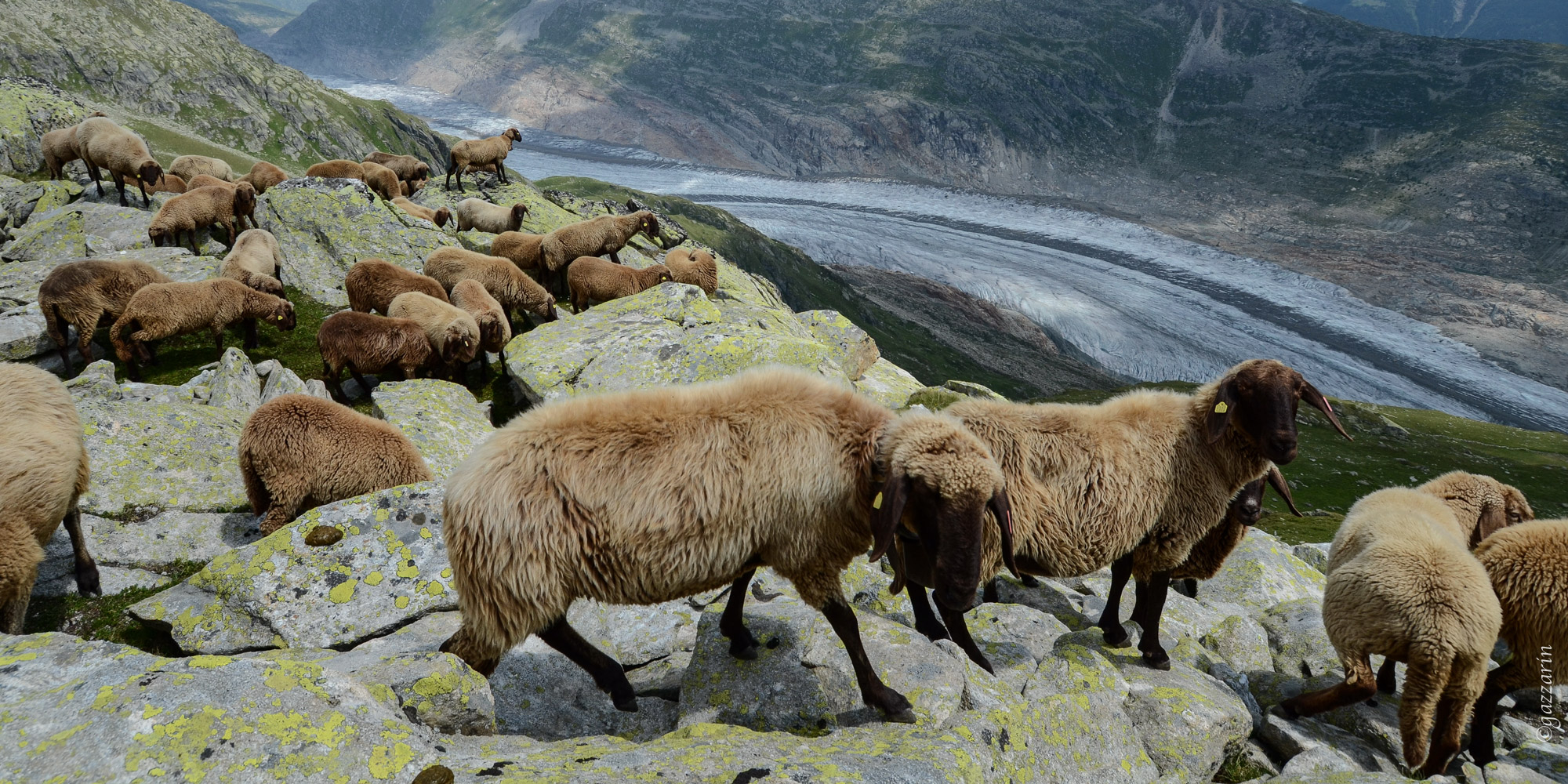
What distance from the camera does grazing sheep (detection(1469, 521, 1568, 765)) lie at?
9.18 m

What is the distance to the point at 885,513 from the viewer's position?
22.6ft

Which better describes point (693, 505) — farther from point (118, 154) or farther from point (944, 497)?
point (118, 154)

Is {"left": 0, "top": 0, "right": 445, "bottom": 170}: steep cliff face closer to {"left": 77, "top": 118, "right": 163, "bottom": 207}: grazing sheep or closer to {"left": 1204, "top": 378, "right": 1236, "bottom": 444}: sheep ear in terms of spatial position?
{"left": 77, "top": 118, "right": 163, "bottom": 207}: grazing sheep

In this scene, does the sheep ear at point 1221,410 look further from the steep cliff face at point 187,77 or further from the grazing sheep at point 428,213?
the steep cliff face at point 187,77

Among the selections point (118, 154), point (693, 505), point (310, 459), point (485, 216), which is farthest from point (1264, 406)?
point (118, 154)

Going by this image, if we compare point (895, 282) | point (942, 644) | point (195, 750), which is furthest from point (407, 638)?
point (895, 282)

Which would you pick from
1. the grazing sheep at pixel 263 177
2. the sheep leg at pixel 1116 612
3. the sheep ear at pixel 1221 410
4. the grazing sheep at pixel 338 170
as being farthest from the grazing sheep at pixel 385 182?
the sheep ear at pixel 1221 410

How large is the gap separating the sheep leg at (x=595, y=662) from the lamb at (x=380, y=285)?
14003mm

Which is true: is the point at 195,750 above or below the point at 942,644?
above

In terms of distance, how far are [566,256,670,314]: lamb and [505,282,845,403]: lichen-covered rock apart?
4.69 m

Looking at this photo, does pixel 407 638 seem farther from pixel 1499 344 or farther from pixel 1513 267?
pixel 1513 267

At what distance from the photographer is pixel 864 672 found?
6.82 metres

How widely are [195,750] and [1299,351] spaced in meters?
141

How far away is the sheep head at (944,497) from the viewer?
696cm
